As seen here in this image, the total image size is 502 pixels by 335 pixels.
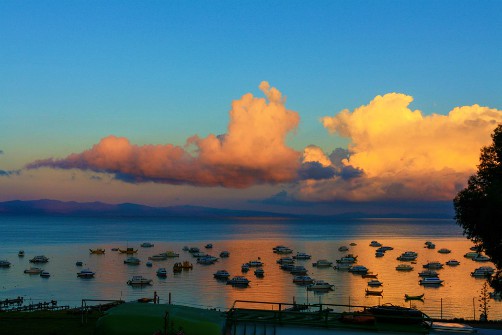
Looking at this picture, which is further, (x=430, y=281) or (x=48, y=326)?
(x=430, y=281)

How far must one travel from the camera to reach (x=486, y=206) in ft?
108

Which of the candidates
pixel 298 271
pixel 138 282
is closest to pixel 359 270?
pixel 298 271

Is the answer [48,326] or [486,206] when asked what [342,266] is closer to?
[486,206]

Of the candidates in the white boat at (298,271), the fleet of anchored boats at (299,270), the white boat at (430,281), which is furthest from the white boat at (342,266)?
the white boat at (430,281)

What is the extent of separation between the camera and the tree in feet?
106

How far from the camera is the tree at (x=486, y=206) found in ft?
106

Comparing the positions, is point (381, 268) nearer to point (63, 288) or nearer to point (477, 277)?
point (477, 277)

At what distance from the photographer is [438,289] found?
98.2 metres

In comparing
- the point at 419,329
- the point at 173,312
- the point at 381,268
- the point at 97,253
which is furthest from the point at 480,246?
the point at 97,253

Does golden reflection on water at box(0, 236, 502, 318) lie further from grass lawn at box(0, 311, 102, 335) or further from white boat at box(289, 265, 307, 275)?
grass lawn at box(0, 311, 102, 335)

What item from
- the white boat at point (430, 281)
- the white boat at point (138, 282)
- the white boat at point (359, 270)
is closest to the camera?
the white boat at point (138, 282)

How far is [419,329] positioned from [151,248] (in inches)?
7420

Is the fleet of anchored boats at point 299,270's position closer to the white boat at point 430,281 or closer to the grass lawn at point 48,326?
the white boat at point 430,281

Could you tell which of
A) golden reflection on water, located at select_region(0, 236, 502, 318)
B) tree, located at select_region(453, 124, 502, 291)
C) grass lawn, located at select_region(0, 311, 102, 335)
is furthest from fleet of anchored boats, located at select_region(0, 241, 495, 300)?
grass lawn, located at select_region(0, 311, 102, 335)
